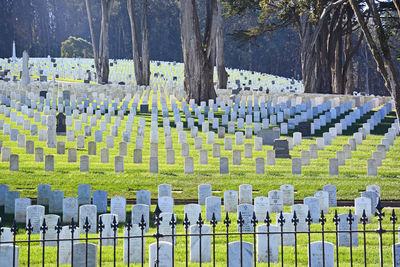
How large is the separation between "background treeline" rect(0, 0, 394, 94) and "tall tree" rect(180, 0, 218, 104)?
4693cm

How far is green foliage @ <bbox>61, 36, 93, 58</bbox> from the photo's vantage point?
84.1 meters

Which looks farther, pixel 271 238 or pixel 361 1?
pixel 361 1

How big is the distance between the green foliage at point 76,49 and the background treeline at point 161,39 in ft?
12.8

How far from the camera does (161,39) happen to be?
3620 inches

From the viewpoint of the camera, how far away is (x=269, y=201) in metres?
13.2

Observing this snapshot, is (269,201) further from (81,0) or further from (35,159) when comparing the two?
(81,0)

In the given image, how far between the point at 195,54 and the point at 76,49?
53.5 meters

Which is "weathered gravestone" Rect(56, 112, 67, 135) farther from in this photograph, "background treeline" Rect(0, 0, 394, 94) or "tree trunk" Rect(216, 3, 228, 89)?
"background treeline" Rect(0, 0, 394, 94)

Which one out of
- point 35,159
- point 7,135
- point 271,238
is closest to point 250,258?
point 271,238

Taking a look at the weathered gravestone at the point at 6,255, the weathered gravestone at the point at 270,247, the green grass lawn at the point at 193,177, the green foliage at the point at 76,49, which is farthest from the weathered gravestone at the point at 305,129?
Result: the green foliage at the point at 76,49

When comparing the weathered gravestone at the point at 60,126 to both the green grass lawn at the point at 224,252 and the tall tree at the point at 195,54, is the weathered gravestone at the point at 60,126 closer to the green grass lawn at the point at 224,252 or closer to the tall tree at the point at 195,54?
the tall tree at the point at 195,54

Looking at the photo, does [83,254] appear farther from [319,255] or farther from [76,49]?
[76,49]

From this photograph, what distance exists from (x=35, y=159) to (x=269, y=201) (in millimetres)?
7260

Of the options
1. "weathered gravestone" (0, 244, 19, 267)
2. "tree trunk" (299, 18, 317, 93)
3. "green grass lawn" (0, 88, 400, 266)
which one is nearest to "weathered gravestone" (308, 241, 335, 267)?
"green grass lawn" (0, 88, 400, 266)
